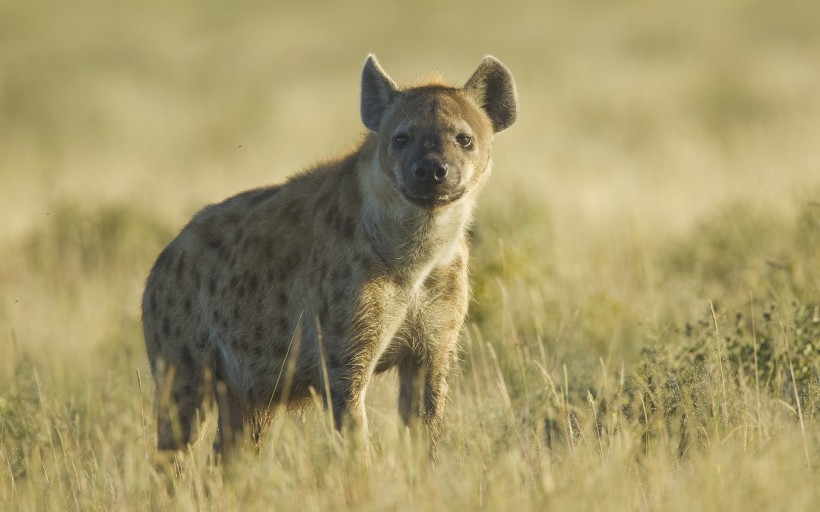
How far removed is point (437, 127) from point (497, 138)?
9575mm

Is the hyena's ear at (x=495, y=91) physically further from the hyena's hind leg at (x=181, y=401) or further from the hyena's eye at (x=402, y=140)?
the hyena's hind leg at (x=181, y=401)

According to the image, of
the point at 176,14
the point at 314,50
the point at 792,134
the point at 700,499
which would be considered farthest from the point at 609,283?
the point at 176,14

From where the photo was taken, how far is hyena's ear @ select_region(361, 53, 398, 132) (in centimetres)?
498

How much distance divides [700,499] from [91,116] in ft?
55.8

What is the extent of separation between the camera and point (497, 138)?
14125 mm

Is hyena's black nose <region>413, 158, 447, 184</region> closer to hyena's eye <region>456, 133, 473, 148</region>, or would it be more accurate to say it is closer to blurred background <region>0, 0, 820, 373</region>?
hyena's eye <region>456, 133, 473, 148</region>

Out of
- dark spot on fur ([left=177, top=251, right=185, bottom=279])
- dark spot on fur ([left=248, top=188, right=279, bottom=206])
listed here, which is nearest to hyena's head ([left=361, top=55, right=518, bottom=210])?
dark spot on fur ([left=248, top=188, right=279, bottom=206])

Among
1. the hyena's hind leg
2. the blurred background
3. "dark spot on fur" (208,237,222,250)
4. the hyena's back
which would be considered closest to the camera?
the hyena's back

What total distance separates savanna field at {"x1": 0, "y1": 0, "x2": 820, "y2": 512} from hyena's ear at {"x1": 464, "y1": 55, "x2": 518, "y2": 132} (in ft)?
2.93

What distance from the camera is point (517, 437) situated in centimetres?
453

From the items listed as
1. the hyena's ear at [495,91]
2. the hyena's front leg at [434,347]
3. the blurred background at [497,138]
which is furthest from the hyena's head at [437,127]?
the blurred background at [497,138]

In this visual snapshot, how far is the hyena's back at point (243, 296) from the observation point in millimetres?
4789

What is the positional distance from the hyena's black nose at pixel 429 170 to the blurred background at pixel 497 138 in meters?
1.78

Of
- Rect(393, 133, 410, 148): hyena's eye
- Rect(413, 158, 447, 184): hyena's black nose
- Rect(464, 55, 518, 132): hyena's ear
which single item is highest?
Rect(464, 55, 518, 132): hyena's ear
